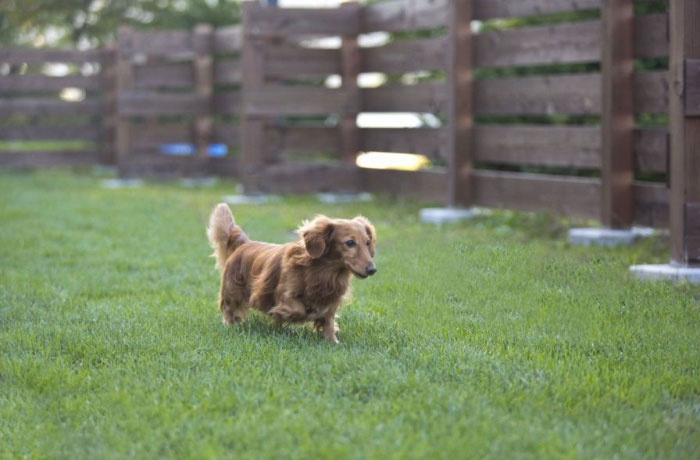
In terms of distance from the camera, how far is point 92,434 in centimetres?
357

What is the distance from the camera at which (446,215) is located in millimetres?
9617

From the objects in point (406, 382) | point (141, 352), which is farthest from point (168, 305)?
point (406, 382)

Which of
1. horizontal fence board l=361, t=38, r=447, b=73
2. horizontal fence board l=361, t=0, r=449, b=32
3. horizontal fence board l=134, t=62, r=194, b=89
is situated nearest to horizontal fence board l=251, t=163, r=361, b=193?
horizontal fence board l=361, t=38, r=447, b=73

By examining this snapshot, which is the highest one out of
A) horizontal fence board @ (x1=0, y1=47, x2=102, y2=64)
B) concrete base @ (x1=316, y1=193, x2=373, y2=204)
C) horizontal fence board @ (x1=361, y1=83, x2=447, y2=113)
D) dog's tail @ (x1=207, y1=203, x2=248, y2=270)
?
horizontal fence board @ (x1=0, y1=47, x2=102, y2=64)

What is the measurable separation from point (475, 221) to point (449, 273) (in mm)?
4383

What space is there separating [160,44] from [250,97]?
4.00 metres

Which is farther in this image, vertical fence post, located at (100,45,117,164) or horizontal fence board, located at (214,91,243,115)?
vertical fence post, located at (100,45,117,164)

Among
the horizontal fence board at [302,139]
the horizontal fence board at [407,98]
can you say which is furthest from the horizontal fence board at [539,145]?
the horizontal fence board at [302,139]

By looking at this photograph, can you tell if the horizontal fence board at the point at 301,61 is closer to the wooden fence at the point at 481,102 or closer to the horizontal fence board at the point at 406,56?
the wooden fence at the point at 481,102

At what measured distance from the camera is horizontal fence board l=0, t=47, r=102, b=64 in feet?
57.1

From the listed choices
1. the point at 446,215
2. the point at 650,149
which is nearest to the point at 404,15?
the point at 446,215

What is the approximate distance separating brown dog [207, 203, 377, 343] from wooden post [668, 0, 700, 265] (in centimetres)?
217

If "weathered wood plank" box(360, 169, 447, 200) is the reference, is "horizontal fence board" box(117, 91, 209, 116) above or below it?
above

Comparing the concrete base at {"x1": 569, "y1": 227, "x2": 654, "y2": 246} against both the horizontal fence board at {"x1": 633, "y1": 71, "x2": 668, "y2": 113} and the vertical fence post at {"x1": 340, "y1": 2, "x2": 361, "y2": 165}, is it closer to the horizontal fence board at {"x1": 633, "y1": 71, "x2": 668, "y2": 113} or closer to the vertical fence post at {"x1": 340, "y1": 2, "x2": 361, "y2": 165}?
the horizontal fence board at {"x1": 633, "y1": 71, "x2": 668, "y2": 113}
